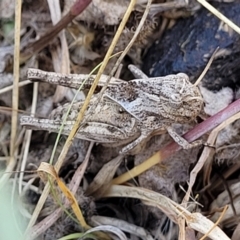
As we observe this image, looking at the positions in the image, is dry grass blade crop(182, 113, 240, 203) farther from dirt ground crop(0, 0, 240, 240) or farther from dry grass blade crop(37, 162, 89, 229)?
dry grass blade crop(37, 162, 89, 229)

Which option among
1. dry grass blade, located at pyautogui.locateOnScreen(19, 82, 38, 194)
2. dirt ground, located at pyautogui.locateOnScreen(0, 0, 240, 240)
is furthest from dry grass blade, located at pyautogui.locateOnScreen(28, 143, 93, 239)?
dry grass blade, located at pyautogui.locateOnScreen(19, 82, 38, 194)

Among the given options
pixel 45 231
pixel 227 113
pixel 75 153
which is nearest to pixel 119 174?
pixel 75 153

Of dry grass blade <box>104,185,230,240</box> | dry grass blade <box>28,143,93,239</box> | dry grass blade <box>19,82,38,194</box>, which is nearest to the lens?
dry grass blade <box>104,185,230,240</box>

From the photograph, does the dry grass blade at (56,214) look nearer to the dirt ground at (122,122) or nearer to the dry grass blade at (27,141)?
the dirt ground at (122,122)

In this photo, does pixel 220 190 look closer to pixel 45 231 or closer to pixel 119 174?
pixel 119 174

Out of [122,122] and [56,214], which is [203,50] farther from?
[56,214]

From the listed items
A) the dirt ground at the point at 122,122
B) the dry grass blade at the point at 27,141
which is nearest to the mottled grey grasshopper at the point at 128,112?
the dirt ground at the point at 122,122

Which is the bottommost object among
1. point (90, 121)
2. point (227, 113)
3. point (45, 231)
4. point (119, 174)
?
point (45, 231)

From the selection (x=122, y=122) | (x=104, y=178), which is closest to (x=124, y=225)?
(x=104, y=178)
